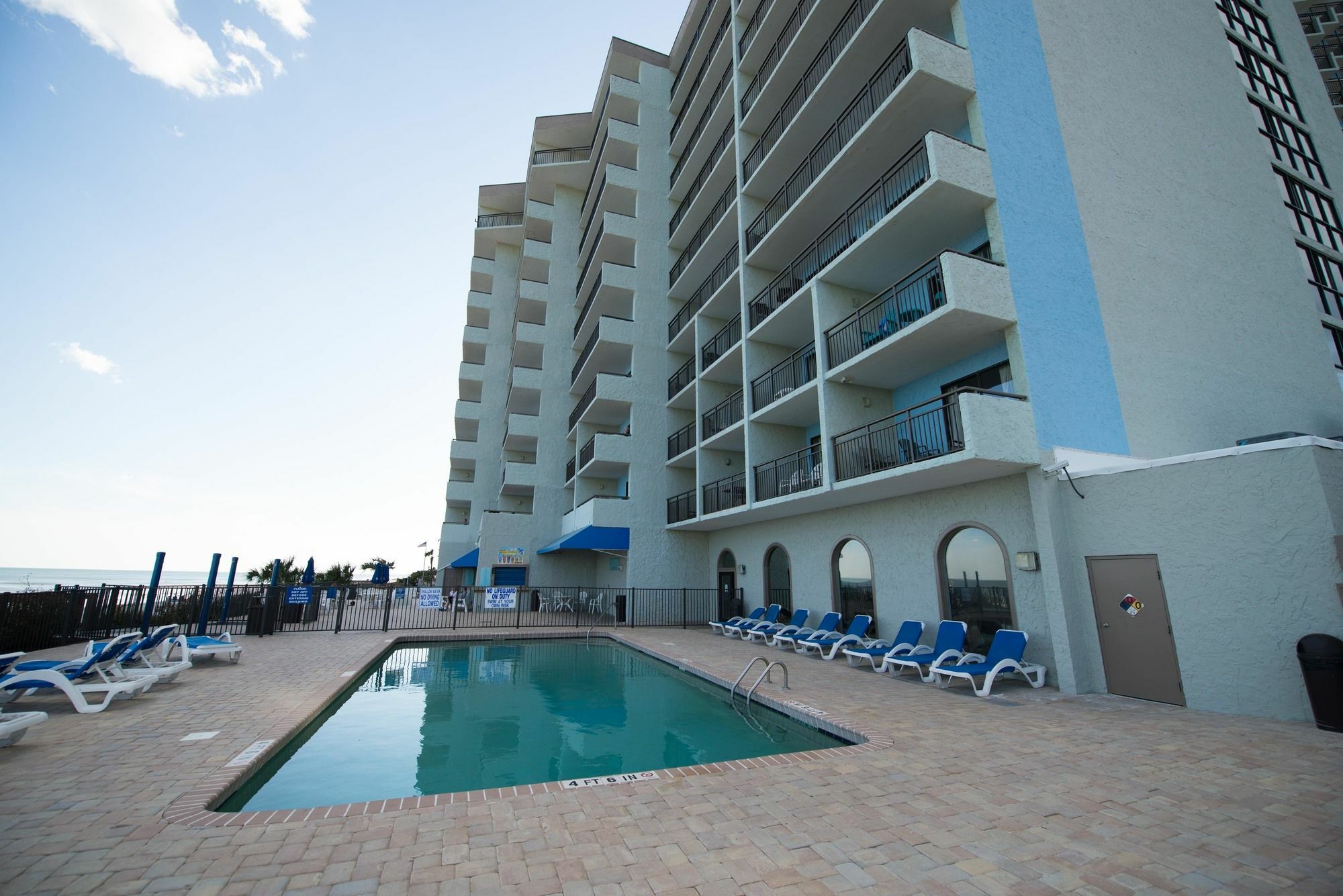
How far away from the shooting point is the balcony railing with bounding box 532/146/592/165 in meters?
29.0

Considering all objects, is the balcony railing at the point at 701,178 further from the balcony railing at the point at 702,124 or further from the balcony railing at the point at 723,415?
the balcony railing at the point at 723,415

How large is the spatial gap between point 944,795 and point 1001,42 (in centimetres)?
1351

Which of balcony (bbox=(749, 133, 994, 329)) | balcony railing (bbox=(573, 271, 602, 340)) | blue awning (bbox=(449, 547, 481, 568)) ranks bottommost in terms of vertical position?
blue awning (bbox=(449, 547, 481, 568))

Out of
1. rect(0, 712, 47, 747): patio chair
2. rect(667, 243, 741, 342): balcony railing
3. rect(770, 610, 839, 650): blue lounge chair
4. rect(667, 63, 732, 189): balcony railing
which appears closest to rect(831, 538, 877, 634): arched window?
rect(770, 610, 839, 650): blue lounge chair

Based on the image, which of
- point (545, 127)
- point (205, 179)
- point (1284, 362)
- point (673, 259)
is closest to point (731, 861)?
point (205, 179)

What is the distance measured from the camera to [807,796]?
13.9 feet

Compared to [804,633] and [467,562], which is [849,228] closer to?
[804,633]

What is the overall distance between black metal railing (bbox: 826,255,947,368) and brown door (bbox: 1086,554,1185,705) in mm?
5134

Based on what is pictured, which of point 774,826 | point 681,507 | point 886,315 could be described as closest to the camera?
point 774,826

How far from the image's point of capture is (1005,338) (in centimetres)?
970

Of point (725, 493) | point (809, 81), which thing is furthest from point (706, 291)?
point (725, 493)

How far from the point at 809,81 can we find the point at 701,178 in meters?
7.39

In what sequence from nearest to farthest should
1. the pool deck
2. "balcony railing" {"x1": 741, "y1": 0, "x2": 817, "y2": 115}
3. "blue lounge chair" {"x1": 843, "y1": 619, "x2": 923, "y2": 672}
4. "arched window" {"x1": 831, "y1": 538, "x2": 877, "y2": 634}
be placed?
the pool deck → "blue lounge chair" {"x1": 843, "y1": 619, "x2": 923, "y2": 672} → "arched window" {"x1": 831, "y1": 538, "x2": 877, "y2": 634} → "balcony railing" {"x1": 741, "y1": 0, "x2": 817, "y2": 115}

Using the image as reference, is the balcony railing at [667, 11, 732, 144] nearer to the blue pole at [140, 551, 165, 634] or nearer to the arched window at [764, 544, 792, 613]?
the arched window at [764, 544, 792, 613]
